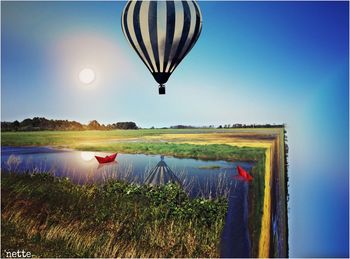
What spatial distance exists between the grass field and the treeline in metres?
0.06

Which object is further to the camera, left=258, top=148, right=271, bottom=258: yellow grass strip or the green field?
the green field

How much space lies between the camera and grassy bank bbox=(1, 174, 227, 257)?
12.3 ft

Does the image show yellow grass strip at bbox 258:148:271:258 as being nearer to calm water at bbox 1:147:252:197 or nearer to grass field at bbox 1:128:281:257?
grass field at bbox 1:128:281:257

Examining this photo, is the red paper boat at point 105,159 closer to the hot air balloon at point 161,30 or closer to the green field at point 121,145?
the green field at point 121,145

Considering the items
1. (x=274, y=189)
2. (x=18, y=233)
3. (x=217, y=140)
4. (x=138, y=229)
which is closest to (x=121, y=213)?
(x=138, y=229)

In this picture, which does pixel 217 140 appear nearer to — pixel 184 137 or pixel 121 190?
pixel 184 137

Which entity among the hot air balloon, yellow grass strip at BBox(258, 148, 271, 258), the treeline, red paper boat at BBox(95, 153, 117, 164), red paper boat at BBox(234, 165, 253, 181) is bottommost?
yellow grass strip at BBox(258, 148, 271, 258)

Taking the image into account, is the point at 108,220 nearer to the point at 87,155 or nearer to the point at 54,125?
the point at 87,155

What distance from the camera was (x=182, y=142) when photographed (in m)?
4.60

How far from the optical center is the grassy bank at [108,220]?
3744 mm

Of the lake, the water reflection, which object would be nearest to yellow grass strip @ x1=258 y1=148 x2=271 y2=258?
the lake

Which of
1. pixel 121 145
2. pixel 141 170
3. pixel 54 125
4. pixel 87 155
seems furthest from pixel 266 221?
pixel 54 125

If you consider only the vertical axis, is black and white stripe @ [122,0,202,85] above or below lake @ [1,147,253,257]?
above

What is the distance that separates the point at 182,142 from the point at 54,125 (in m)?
1.57
